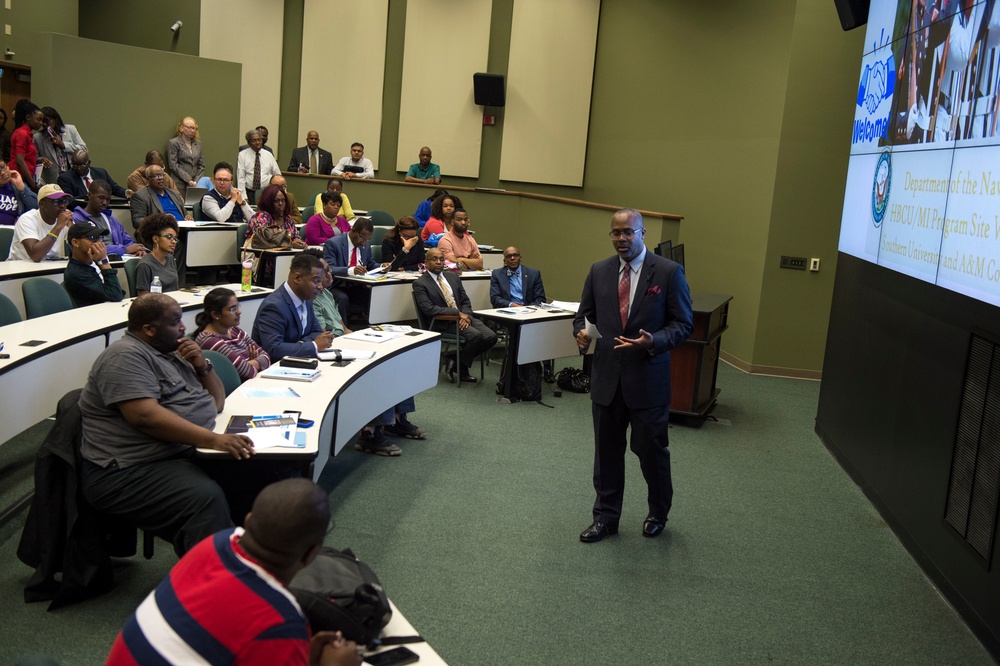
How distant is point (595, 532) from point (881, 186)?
2907 mm

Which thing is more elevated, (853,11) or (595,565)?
(853,11)

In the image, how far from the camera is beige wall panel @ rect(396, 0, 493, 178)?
13.0 meters

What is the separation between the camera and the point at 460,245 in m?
8.88

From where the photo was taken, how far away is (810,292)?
847cm

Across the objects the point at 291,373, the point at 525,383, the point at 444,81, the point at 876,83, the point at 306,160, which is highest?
the point at 444,81

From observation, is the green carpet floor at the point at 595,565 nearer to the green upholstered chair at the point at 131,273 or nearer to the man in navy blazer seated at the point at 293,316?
the man in navy blazer seated at the point at 293,316

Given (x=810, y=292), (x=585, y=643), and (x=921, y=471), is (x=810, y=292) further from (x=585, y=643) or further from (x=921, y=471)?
(x=585, y=643)

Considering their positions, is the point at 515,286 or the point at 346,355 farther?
the point at 515,286

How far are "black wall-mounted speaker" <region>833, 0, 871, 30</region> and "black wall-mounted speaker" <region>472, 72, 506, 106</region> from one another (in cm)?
693

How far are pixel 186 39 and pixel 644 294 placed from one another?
11225 millimetres

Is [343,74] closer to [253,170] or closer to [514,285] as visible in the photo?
[253,170]

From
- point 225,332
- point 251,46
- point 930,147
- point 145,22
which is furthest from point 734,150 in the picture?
point 145,22

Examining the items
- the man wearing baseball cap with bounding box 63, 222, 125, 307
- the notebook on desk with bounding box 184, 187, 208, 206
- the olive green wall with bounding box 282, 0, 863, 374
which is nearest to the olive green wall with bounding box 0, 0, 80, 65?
the notebook on desk with bounding box 184, 187, 208, 206

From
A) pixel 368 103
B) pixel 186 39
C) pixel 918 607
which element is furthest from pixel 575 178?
pixel 918 607
